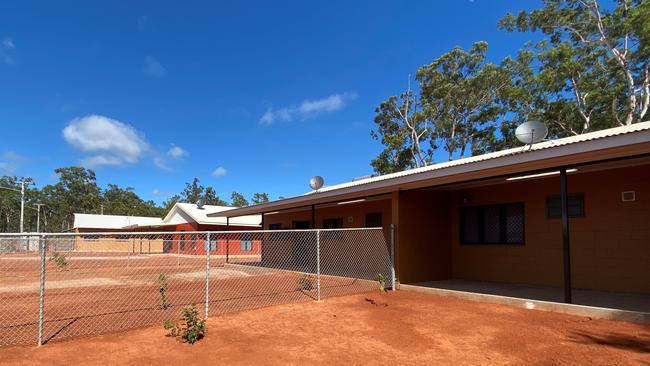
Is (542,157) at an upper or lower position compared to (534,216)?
upper

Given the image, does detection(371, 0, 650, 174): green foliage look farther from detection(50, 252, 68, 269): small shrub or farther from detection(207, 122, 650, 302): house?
detection(50, 252, 68, 269): small shrub

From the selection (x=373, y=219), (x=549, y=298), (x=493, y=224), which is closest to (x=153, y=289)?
(x=373, y=219)

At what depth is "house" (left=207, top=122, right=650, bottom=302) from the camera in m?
7.60

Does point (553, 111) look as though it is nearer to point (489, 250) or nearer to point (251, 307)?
point (489, 250)

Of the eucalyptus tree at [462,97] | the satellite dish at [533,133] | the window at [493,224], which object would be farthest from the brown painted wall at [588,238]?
the eucalyptus tree at [462,97]

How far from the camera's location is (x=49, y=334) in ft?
20.1

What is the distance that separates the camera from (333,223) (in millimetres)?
17078

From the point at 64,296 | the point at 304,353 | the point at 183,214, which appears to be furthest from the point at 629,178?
the point at 183,214

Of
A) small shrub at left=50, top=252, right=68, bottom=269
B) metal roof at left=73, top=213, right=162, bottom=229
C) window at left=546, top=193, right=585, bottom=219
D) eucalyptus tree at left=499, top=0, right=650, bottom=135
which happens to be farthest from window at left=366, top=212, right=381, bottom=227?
metal roof at left=73, top=213, right=162, bottom=229

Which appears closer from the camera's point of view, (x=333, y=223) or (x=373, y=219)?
(x=373, y=219)

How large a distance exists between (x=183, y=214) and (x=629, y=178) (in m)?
32.7

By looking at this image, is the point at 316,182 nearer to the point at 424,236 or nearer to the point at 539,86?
the point at 424,236

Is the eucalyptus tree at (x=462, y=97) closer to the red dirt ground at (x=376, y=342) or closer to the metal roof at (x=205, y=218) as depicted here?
the metal roof at (x=205, y=218)

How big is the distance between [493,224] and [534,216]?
121cm
